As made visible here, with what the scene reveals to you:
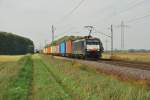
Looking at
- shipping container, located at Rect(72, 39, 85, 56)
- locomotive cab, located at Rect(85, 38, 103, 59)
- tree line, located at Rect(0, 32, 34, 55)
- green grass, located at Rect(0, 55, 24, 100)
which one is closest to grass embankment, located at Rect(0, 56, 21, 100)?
green grass, located at Rect(0, 55, 24, 100)

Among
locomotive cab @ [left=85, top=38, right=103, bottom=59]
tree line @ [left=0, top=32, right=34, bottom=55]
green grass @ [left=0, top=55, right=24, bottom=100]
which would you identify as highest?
tree line @ [left=0, top=32, right=34, bottom=55]

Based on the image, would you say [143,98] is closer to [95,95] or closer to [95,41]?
[95,95]

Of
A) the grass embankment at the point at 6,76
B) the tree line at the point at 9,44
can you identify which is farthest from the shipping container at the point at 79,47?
the tree line at the point at 9,44

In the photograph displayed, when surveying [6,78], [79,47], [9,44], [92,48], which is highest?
[9,44]

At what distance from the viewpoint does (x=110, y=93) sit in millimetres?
14211

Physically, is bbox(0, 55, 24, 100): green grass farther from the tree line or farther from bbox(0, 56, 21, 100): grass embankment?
the tree line

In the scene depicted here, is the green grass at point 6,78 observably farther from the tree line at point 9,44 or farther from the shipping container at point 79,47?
the tree line at point 9,44

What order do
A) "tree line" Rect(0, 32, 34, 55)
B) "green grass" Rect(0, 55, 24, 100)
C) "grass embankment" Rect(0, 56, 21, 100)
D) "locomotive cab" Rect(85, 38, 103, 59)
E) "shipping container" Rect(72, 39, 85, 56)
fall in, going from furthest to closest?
"tree line" Rect(0, 32, 34, 55)
"shipping container" Rect(72, 39, 85, 56)
"locomotive cab" Rect(85, 38, 103, 59)
"grass embankment" Rect(0, 56, 21, 100)
"green grass" Rect(0, 55, 24, 100)

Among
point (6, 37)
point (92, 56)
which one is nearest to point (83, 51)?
point (92, 56)

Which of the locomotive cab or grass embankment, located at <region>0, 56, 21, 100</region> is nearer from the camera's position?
grass embankment, located at <region>0, 56, 21, 100</region>

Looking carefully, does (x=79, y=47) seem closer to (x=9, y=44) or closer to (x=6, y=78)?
(x=6, y=78)

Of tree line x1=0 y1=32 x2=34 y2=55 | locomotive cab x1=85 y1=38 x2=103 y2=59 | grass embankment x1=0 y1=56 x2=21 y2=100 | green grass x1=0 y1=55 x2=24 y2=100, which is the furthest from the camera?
tree line x1=0 y1=32 x2=34 y2=55

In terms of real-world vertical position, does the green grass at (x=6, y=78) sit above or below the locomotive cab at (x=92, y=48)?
below

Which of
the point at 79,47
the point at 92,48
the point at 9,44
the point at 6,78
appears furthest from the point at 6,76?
the point at 9,44
